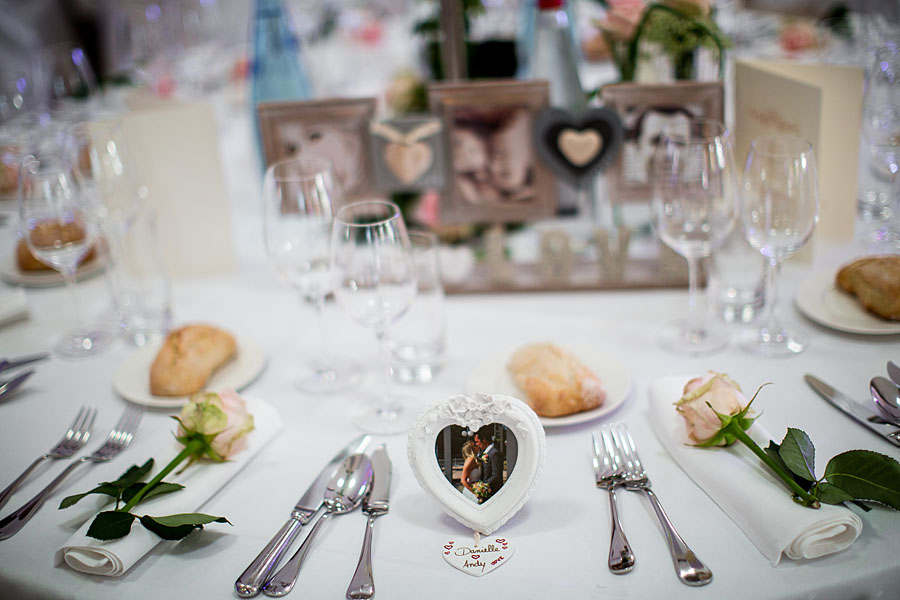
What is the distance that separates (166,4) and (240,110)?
0.53 m

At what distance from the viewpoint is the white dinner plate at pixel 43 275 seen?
1.73m

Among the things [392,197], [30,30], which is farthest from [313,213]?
[30,30]

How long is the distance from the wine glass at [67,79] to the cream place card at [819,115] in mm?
1681

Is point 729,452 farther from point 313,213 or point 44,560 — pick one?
point 44,560

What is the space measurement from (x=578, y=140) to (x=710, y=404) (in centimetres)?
67

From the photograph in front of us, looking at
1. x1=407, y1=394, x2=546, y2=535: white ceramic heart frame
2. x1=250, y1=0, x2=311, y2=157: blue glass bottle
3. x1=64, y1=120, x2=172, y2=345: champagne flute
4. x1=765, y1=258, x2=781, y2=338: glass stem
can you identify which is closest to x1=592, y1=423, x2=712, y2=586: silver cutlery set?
x1=407, y1=394, x2=546, y2=535: white ceramic heart frame

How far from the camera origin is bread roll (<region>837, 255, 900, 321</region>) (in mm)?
1256

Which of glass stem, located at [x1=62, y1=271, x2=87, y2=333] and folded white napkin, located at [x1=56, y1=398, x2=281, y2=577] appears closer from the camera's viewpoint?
folded white napkin, located at [x1=56, y1=398, x2=281, y2=577]

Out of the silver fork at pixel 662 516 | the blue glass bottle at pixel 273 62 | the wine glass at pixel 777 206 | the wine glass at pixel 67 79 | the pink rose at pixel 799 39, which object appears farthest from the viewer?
the pink rose at pixel 799 39

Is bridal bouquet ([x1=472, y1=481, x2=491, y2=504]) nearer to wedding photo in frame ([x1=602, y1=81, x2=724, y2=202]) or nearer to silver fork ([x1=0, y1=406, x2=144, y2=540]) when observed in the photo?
silver fork ([x1=0, y1=406, x2=144, y2=540])

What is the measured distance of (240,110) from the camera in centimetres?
275

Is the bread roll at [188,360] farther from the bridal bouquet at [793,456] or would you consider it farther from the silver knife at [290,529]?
the bridal bouquet at [793,456]

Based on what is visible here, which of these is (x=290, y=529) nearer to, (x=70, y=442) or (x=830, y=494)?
(x=70, y=442)

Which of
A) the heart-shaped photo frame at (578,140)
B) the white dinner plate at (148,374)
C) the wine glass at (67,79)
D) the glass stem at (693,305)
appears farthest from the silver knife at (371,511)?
the wine glass at (67,79)
